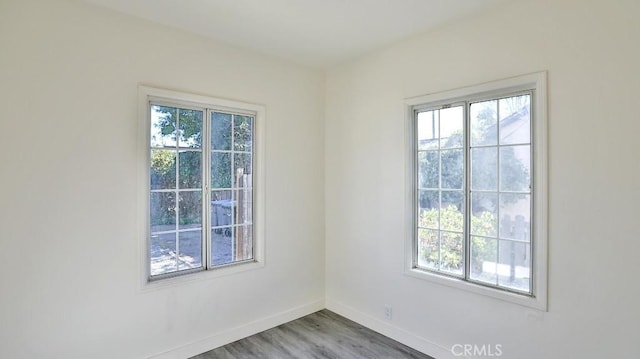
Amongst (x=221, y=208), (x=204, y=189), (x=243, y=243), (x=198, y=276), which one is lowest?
(x=198, y=276)

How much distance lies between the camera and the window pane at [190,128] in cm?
282

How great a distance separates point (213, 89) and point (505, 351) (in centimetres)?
315

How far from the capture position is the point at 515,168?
2.38 meters

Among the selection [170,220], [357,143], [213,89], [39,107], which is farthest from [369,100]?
[39,107]

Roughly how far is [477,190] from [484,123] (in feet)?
1.74

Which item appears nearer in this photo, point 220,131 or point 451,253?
point 451,253

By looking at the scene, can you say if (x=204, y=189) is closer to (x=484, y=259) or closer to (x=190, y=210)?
(x=190, y=210)

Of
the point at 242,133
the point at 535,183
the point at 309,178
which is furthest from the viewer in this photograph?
the point at 309,178

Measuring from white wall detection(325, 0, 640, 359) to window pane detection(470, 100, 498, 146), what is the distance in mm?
202

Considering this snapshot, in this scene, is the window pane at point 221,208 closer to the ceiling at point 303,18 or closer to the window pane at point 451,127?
the ceiling at point 303,18

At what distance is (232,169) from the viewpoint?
315 centimetres

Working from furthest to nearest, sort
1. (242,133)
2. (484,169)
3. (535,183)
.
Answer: (242,133)
(484,169)
(535,183)

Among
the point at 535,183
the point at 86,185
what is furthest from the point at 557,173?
the point at 86,185

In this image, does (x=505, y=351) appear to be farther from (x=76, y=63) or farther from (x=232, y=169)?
(x=76, y=63)
